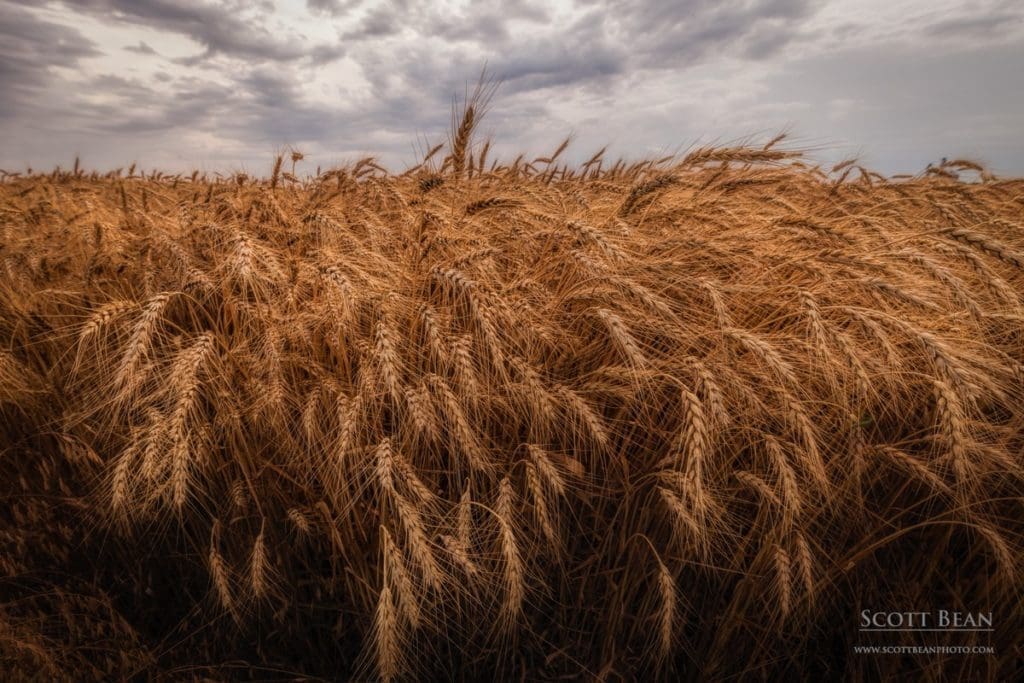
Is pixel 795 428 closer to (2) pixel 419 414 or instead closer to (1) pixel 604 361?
(1) pixel 604 361

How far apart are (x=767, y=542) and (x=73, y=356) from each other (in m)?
2.88

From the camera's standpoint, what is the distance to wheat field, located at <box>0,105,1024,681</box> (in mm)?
1632

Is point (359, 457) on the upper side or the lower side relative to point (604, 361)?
lower

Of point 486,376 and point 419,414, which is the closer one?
point 419,414

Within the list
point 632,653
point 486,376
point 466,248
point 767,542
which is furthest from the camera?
point 466,248

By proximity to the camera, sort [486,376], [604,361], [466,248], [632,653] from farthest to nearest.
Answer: [466,248] < [604,361] < [486,376] < [632,653]

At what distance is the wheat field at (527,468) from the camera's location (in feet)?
5.35

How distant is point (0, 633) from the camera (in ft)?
5.71

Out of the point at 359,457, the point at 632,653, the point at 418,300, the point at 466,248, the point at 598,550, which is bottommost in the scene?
the point at 632,653

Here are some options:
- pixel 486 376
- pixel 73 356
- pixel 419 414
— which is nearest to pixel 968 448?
pixel 486 376

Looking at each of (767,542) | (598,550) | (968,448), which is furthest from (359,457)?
(968,448)

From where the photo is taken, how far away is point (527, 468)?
170 cm

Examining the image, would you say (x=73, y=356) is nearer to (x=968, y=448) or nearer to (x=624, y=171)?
(x=968, y=448)

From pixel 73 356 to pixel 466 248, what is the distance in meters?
1.82
